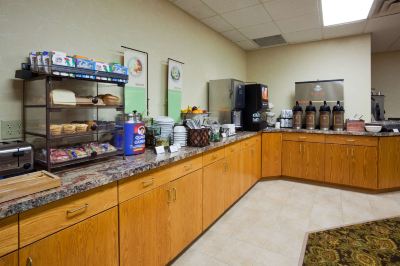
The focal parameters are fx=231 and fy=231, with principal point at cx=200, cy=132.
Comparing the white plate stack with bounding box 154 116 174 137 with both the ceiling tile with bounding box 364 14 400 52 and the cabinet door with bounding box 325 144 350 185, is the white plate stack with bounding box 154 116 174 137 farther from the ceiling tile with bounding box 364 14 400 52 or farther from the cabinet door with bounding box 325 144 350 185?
the ceiling tile with bounding box 364 14 400 52

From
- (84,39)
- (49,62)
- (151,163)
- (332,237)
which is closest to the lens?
(49,62)

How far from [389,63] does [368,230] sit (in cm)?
485

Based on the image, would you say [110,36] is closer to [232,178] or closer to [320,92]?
[232,178]

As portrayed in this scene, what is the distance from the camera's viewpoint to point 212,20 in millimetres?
3492

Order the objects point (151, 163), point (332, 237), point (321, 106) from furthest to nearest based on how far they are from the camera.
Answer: point (321, 106)
point (332, 237)
point (151, 163)

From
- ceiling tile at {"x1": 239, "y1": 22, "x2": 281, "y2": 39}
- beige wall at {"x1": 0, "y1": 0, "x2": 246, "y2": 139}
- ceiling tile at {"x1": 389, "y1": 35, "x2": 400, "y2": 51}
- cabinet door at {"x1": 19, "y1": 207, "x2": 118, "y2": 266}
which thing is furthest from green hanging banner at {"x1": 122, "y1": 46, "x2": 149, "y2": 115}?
ceiling tile at {"x1": 389, "y1": 35, "x2": 400, "y2": 51}

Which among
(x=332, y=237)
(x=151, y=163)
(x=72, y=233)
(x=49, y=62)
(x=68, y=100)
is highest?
(x=49, y=62)

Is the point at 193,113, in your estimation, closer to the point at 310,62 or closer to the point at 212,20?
the point at 212,20

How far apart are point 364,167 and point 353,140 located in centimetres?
45

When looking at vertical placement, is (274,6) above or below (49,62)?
above

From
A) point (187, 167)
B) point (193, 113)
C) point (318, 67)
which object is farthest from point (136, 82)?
point (318, 67)

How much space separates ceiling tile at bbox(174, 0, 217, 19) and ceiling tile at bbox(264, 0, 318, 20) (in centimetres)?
77

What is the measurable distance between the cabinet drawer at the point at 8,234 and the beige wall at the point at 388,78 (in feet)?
23.1

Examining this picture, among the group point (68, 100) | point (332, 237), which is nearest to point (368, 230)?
point (332, 237)
